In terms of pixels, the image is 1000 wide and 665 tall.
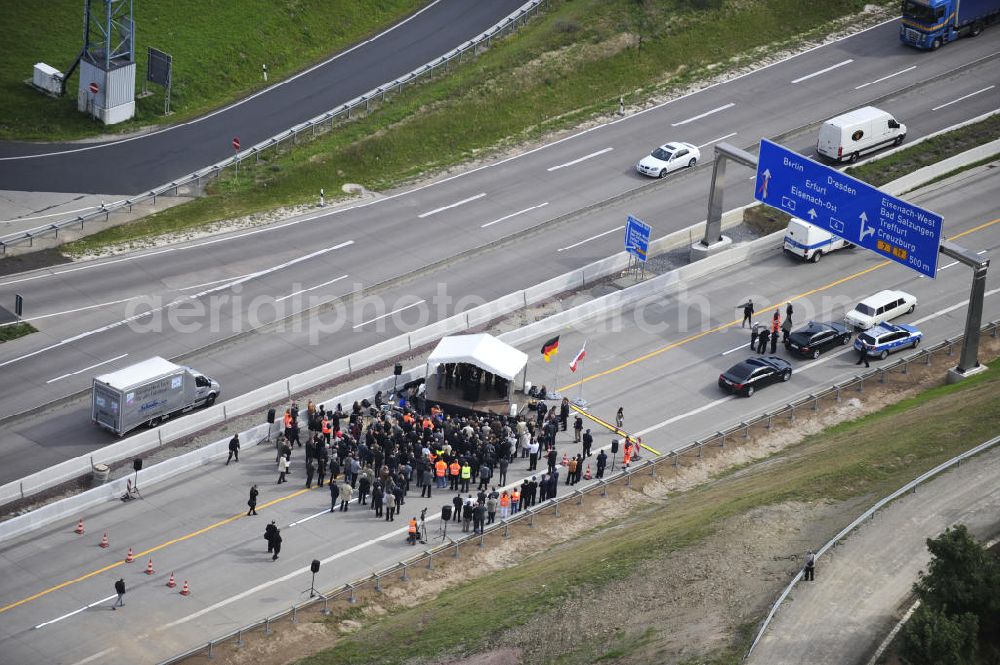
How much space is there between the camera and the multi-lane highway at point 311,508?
4456 centimetres

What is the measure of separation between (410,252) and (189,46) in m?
23.2

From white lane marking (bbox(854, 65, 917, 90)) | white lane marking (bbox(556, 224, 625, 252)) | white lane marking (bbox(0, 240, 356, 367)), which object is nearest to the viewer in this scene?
white lane marking (bbox(0, 240, 356, 367))

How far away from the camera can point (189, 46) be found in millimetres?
82938

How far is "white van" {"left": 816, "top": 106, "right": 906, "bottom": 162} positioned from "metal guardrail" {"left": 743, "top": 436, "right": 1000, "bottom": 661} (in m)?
28.3

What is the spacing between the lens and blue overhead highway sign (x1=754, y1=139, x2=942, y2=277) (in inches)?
2255

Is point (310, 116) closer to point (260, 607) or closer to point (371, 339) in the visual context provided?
point (371, 339)

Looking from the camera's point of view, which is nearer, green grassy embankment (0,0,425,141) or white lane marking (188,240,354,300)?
white lane marking (188,240,354,300)

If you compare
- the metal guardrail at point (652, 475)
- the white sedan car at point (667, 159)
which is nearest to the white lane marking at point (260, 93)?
the white sedan car at point (667, 159)

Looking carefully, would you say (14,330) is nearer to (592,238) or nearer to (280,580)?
(280,580)

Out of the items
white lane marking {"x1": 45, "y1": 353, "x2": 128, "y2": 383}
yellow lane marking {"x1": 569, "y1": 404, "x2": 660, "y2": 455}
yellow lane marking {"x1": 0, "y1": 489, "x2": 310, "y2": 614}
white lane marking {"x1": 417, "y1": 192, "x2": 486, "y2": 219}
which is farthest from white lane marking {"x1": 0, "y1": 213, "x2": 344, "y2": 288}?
yellow lane marking {"x1": 0, "y1": 489, "x2": 310, "y2": 614}

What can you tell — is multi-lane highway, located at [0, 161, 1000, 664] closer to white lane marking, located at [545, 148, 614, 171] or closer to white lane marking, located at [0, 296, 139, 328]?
white lane marking, located at [545, 148, 614, 171]

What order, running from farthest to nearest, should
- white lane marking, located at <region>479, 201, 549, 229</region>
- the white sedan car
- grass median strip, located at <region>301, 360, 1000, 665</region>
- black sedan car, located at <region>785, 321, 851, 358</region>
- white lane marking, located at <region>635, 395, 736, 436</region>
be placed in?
the white sedan car < white lane marking, located at <region>479, 201, 549, 229</region> < black sedan car, located at <region>785, 321, 851, 358</region> < white lane marking, located at <region>635, 395, 736, 436</region> < grass median strip, located at <region>301, 360, 1000, 665</region>

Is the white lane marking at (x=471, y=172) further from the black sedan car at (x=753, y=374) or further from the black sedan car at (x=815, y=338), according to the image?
the black sedan car at (x=753, y=374)

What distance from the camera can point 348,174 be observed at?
74.9 metres
